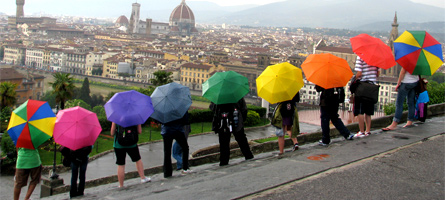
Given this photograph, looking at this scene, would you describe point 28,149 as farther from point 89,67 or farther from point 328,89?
point 89,67

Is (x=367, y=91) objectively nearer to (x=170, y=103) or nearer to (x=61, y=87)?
(x=170, y=103)

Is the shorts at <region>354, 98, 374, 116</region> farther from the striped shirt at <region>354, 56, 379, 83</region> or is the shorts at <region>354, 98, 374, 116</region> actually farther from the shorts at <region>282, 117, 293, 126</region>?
the shorts at <region>282, 117, 293, 126</region>

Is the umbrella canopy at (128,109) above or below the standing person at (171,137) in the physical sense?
above

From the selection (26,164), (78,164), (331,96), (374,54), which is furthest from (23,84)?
(374,54)

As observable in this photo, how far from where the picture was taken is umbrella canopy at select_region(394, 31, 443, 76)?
16.2 ft

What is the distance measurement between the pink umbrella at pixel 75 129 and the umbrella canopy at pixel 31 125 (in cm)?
10

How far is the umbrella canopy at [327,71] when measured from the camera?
15.3 ft

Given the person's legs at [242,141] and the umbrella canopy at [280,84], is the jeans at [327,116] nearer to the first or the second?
the umbrella canopy at [280,84]

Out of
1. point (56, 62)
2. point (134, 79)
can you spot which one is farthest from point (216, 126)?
point (56, 62)

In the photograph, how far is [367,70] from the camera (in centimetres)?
482

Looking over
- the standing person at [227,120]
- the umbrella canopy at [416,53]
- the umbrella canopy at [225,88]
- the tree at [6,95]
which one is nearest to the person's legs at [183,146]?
the standing person at [227,120]

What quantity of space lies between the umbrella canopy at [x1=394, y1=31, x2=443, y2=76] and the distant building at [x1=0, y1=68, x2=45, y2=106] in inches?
1257

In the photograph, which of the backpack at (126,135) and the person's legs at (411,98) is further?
the person's legs at (411,98)

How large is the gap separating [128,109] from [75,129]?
1.38ft
